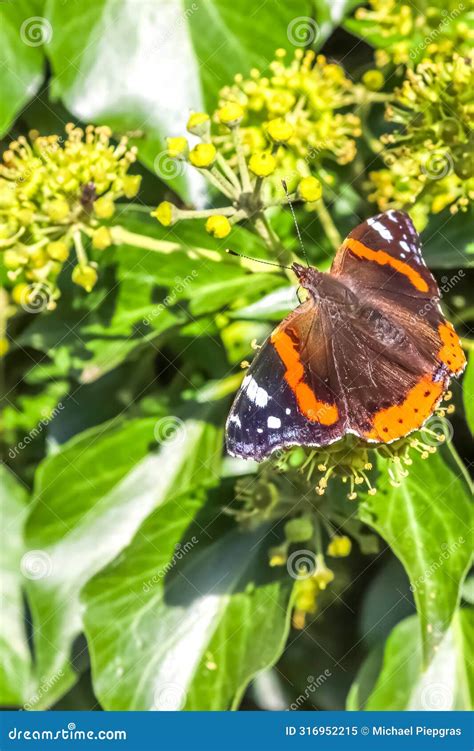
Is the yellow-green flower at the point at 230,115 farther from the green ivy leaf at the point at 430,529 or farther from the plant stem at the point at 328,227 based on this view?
the green ivy leaf at the point at 430,529

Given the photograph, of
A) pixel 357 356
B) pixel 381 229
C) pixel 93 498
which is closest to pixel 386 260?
pixel 381 229

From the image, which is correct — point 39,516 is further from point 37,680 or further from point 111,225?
point 111,225

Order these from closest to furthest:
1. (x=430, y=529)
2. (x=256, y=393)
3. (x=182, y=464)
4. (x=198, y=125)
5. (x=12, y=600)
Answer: (x=256, y=393) → (x=198, y=125) → (x=430, y=529) → (x=182, y=464) → (x=12, y=600)

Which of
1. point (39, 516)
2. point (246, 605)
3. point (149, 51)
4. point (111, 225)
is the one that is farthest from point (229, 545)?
point (149, 51)

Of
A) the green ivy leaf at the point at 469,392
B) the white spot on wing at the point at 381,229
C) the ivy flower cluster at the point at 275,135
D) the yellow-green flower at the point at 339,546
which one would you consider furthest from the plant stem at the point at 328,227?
the yellow-green flower at the point at 339,546

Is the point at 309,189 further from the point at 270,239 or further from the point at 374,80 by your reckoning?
the point at 374,80

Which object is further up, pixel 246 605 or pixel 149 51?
pixel 149 51
